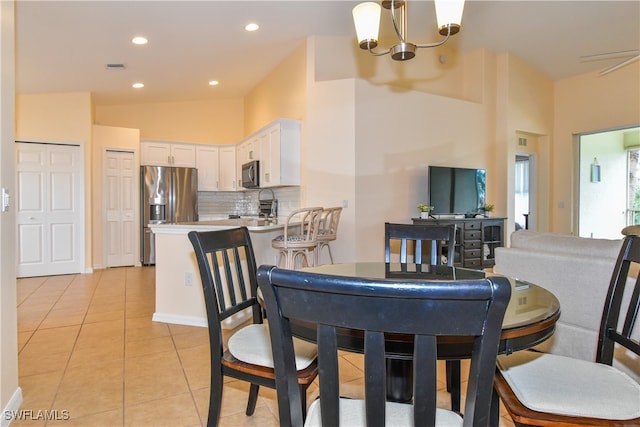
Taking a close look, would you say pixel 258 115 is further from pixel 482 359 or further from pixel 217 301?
pixel 482 359

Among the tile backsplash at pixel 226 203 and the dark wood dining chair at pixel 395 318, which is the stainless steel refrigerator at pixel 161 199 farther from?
the dark wood dining chair at pixel 395 318

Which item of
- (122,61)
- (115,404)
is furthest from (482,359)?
(122,61)

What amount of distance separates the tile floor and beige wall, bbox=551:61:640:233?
5.71 metres

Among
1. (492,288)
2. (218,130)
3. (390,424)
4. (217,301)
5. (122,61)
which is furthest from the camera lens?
(218,130)

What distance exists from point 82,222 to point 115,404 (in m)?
4.79

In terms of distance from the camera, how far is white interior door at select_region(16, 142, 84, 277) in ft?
18.0

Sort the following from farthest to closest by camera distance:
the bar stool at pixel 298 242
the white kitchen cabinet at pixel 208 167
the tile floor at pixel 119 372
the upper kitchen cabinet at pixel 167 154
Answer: the white kitchen cabinet at pixel 208 167 < the upper kitchen cabinet at pixel 167 154 < the bar stool at pixel 298 242 < the tile floor at pixel 119 372

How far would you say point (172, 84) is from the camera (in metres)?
6.20

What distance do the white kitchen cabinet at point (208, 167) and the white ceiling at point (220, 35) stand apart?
128 centimetres

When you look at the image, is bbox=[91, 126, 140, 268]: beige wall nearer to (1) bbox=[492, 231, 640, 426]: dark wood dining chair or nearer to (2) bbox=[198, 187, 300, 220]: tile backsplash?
(2) bbox=[198, 187, 300, 220]: tile backsplash

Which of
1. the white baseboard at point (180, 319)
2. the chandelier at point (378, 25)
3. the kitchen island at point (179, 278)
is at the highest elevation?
the chandelier at point (378, 25)

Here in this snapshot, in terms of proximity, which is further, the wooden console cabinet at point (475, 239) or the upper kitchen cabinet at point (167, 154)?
the upper kitchen cabinet at point (167, 154)

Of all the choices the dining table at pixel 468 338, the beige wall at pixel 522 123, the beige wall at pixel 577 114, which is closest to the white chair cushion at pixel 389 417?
the dining table at pixel 468 338

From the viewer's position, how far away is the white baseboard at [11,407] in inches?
70.6
